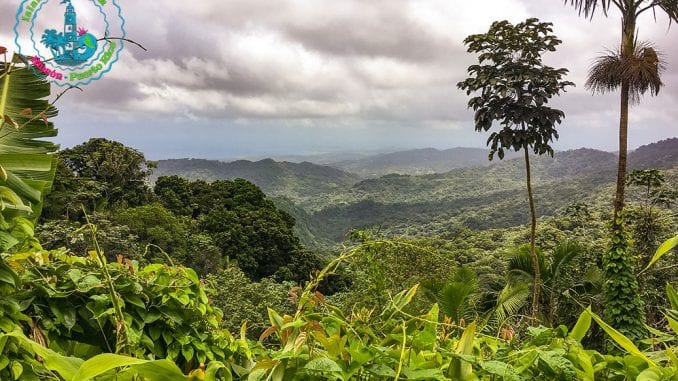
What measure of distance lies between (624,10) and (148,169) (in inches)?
772

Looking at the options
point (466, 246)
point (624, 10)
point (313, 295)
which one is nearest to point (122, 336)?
point (313, 295)

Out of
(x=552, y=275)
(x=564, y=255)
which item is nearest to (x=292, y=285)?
(x=564, y=255)

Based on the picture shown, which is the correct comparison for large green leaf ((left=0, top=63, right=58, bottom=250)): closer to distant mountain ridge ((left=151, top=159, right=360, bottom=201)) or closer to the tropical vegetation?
the tropical vegetation

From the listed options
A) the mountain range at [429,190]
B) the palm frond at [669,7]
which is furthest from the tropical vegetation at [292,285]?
the mountain range at [429,190]

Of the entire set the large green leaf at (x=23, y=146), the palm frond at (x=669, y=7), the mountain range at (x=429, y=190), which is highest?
the palm frond at (x=669, y=7)

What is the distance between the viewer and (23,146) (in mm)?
1287

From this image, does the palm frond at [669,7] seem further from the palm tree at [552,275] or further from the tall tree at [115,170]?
the tall tree at [115,170]

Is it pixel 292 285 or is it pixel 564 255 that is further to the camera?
pixel 564 255

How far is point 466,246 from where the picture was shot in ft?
78.5

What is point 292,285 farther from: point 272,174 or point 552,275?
point 272,174

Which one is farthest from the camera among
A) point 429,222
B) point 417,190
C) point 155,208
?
point 417,190

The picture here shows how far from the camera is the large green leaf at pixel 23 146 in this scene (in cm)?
75

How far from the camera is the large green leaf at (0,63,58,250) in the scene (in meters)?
0.75

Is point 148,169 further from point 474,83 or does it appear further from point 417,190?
point 417,190
